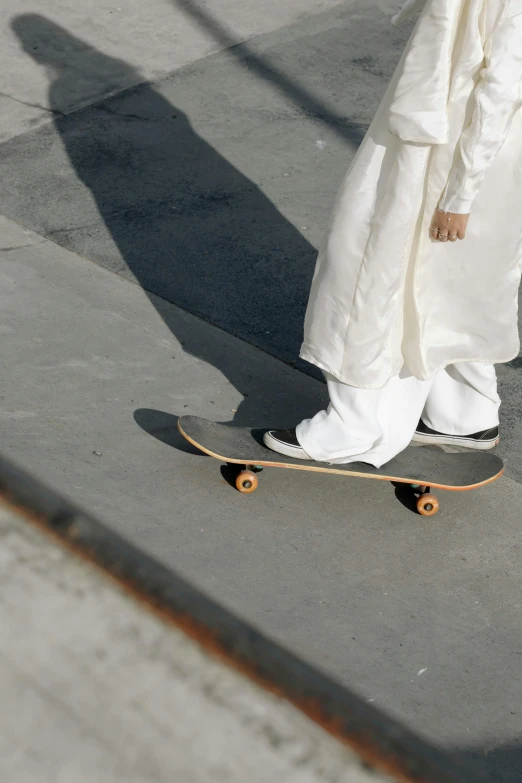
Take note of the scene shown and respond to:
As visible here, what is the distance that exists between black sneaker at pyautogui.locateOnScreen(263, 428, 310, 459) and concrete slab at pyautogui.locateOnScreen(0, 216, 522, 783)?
21cm

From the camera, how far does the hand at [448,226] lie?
3080 mm

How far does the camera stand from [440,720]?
2809mm

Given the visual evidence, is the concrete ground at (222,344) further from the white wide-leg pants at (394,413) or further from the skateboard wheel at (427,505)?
the white wide-leg pants at (394,413)

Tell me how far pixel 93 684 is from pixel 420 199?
2634mm

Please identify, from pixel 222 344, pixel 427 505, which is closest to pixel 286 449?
pixel 427 505

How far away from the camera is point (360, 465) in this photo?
3561 mm

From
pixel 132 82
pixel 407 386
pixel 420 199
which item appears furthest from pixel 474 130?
Result: pixel 132 82

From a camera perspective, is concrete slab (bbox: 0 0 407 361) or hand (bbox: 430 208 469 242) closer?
hand (bbox: 430 208 469 242)

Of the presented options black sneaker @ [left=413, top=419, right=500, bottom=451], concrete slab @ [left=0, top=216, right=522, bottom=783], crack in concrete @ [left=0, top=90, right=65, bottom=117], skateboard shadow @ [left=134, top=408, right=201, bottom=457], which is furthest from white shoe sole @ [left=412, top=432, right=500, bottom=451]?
crack in concrete @ [left=0, top=90, right=65, bottom=117]

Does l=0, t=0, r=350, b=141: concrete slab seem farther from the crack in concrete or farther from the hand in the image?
the hand

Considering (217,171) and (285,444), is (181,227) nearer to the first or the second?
(217,171)

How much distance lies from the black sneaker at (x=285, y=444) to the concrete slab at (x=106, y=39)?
3.50 metres

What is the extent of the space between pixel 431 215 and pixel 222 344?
155 centimetres

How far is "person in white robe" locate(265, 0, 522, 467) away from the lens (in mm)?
2887
